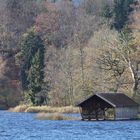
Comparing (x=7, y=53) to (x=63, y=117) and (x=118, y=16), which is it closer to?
(x=118, y=16)

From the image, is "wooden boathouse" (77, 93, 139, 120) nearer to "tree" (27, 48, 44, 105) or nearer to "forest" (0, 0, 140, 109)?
"forest" (0, 0, 140, 109)

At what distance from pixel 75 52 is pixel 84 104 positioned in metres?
34.2

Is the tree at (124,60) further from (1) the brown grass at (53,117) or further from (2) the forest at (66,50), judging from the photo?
(1) the brown grass at (53,117)

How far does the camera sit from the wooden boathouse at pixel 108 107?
82.6 m

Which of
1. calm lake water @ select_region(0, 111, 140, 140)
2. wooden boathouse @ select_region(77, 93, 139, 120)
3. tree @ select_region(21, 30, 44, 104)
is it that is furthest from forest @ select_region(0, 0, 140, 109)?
calm lake water @ select_region(0, 111, 140, 140)

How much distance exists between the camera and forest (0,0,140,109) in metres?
99.8

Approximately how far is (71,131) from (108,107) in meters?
18.0

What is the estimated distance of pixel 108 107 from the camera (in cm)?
8312

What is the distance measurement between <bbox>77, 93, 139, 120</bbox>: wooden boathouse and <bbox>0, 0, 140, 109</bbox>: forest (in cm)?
1198

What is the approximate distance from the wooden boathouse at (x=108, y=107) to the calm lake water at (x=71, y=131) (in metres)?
3.50

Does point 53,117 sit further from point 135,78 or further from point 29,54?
point 29,54

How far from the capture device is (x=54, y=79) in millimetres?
116312

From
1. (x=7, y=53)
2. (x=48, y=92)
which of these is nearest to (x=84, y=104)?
A: (x=48, y=92)

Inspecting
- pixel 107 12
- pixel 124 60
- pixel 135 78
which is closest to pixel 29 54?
pixel 107 12
